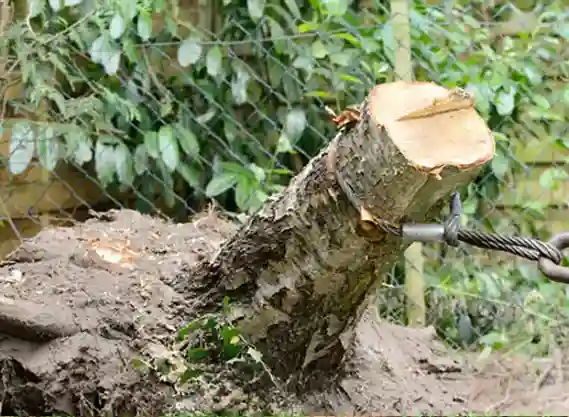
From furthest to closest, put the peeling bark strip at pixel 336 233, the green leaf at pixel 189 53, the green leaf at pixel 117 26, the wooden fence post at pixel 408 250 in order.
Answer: the green leaf at pixel 189 53, the green leaf at pixel 117 26, the wooden fence post at pixel 408 250, the peeling bark strip at pixel 336 233

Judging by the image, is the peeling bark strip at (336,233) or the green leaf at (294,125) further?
the green leaf at (294,125)

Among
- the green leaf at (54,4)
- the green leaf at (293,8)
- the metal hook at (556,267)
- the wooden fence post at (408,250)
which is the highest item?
the green leaf at (54,4)

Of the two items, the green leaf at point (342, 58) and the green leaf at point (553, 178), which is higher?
the green leaf at point (342, 58)

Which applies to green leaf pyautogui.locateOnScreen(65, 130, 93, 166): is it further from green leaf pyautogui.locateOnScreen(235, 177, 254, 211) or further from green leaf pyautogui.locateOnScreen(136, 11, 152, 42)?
green leaf pyautogui.locateOnScreen(235, 177, 254, 211)

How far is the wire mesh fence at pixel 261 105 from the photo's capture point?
2.06m

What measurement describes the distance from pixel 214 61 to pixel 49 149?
0.51 m

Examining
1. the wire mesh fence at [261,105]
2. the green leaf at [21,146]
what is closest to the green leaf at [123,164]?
the wire mesh fence at [261,105]

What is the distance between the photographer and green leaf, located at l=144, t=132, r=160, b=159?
89.5 inches

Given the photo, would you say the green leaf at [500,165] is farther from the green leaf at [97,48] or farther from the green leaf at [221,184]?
the green leaf at [97,48]

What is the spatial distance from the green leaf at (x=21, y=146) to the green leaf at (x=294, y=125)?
0.68 m

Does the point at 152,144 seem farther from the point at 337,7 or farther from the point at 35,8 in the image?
the point at 337,7

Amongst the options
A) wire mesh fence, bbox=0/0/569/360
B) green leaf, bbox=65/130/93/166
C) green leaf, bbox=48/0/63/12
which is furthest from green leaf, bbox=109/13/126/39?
green leaf, bbox=65/130/93/166

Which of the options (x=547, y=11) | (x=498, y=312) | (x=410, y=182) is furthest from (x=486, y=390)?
(x=547, y=11)

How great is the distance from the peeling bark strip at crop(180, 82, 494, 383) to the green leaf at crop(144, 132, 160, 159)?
986 mm
